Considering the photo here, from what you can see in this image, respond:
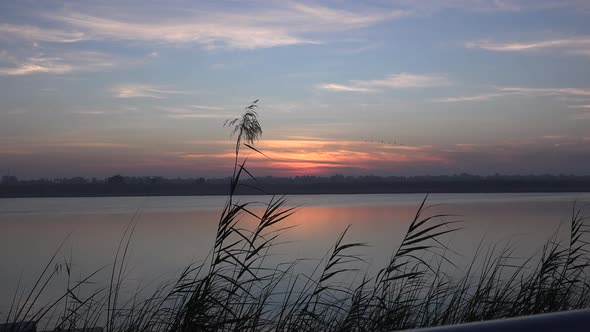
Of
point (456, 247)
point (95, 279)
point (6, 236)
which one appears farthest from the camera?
point (6, 236)

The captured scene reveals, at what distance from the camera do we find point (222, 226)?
4250 mm

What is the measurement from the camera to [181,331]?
4.13 m

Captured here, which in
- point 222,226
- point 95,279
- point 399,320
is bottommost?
point 95,279

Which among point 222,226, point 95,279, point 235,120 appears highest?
point 235,120

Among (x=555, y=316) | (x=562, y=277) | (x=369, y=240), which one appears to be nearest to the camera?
(x=555, y=316)

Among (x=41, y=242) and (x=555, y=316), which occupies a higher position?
(x=555, y=316)

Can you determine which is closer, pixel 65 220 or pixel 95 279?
pixel 95 279

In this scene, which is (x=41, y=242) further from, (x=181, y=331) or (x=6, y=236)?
(x=181, y=331)

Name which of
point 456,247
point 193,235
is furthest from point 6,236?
point 456,247

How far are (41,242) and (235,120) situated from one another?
21.5 metres

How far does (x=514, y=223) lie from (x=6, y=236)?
72.3 feet

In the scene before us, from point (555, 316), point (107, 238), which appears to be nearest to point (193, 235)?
point (107, 238)

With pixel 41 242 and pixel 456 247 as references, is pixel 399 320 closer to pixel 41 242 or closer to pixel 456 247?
pixel 456 247

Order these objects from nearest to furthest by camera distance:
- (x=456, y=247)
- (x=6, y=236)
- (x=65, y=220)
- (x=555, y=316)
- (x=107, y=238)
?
1. (x=555, y=316)
2. (x=456, y=247)
3. (x=107, y=238)
4. (x=6, y=236)
5. (x=65, y=220)
